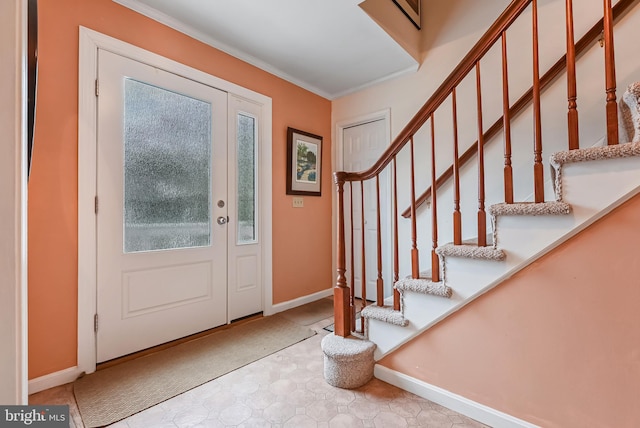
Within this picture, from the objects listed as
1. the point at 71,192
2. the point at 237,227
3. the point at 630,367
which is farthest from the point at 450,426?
the point at 71,192

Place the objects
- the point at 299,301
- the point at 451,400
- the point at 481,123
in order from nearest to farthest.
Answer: the point at 481,123 → the point at 451,400 → the point at 299,301

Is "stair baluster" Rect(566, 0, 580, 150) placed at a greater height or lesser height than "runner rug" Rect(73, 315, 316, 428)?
greater

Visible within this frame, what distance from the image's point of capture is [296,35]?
2.30m

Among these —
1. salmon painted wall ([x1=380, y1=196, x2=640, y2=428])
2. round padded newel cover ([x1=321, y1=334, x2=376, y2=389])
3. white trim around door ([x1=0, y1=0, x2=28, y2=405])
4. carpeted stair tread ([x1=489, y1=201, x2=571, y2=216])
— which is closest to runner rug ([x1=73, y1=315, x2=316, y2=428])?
round padded newel cover ([x1=321, y1=334, x2=376, y2=389])

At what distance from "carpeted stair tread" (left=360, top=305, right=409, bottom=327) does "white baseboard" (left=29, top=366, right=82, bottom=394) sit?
5.78 ft

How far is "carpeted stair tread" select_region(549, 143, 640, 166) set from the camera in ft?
3.26

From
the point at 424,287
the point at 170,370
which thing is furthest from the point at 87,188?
the point at 424,287

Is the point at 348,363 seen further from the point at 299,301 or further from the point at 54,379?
the point at 54,379

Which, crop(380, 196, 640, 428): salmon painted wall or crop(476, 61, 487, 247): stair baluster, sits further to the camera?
crop(476, 61, 487, 247): stair baluster

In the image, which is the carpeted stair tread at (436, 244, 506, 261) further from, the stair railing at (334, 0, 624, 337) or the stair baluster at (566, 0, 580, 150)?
the stair baluster at (566, 0, 580, 150)

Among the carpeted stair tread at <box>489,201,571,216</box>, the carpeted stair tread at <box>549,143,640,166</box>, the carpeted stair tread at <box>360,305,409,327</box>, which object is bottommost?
the carpeted stair tread at <box>360,305,409,327</box>

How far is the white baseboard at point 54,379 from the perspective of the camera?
159cm

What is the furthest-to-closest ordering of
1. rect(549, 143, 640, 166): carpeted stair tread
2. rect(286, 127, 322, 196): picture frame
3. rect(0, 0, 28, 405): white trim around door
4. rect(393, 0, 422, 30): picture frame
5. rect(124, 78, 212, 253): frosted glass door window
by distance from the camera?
1. rect(286, 127, 322, 196): picture frame
2. rect(393, 0, 422, 30): picture frame
3. rect(124, 78, 212, 253): frosted glass door window
4. rect(549, 143, 640, 166): carpeted stair tread
5. rect(0, 0, 28, 405): white trim around door

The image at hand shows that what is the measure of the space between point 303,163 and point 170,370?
216 centimetres
